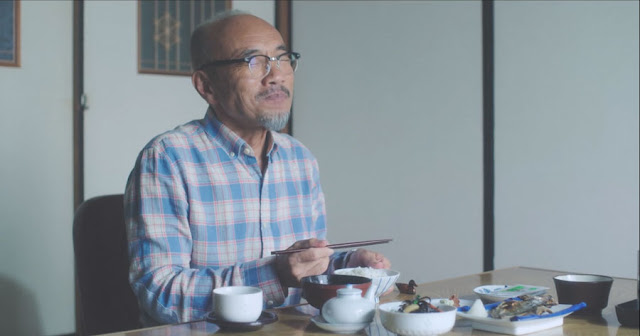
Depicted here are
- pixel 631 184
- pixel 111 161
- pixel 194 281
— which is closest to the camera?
pixel 194 281

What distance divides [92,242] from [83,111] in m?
1.71

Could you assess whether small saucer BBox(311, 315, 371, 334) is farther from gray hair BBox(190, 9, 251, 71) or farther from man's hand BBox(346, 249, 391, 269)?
gray hair BBox(190, 9, 251, 71)

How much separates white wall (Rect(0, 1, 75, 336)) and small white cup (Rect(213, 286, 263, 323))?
2.28 metres

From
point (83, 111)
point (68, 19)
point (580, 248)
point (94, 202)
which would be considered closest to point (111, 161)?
point (83, 111)

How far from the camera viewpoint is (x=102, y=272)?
1.69 metres

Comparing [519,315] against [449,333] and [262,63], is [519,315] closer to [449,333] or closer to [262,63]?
[449,333]

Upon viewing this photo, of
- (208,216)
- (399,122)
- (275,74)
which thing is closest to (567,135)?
(399,122)

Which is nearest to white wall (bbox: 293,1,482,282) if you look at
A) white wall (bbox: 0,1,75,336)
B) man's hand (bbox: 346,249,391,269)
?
white wall (bbox: 0,1,75,336)

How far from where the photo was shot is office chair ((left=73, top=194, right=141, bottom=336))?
1674mm

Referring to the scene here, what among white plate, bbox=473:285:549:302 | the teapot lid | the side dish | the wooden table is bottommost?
the wooden table

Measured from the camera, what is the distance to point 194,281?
4.87 feet

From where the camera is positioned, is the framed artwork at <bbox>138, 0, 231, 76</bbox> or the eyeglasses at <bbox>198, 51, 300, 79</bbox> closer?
the eyeglasses at <bbox>198, 51, 300, 79</bbox>

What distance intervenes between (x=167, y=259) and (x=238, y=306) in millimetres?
453

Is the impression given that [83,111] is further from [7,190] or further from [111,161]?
[7,190]
